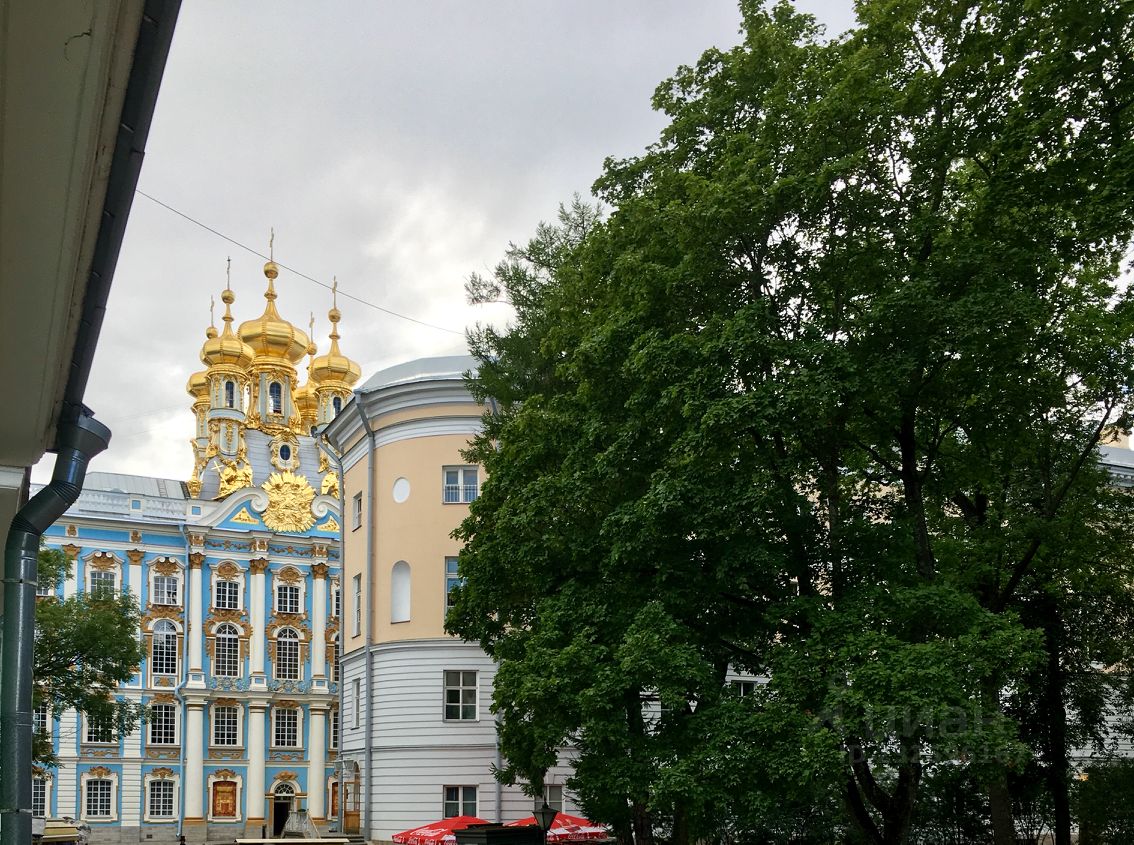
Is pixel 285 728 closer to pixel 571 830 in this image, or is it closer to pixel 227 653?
pixel 227 653

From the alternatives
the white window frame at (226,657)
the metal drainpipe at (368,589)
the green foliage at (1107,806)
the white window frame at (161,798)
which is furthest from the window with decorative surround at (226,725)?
the green foliage at (1107,806)

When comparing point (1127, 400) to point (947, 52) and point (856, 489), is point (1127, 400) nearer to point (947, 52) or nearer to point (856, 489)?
point (856, 489)

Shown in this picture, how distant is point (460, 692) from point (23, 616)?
77.0 feet

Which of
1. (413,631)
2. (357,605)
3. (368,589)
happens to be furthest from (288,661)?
(413,631)

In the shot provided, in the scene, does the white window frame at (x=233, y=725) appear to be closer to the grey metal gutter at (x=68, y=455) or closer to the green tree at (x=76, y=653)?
the green tree at (x=76, y=653)

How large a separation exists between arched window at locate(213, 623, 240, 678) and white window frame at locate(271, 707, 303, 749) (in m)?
2.53

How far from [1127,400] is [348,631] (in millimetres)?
21729

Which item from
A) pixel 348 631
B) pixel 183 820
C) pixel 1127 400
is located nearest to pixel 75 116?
Answer: pixel 1127 400

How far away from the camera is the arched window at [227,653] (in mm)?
56250

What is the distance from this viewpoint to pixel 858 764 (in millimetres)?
16703

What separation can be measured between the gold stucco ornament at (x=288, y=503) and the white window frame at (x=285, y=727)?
27.1 ft

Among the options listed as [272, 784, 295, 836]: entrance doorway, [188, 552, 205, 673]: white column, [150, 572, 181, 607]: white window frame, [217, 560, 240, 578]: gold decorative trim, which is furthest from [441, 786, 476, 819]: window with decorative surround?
[217, 560, 240, 578]: gold decorative trim

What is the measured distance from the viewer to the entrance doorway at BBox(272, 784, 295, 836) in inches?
2159

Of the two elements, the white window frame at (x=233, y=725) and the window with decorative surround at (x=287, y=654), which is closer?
the white window frame at (x=233, y=725)
